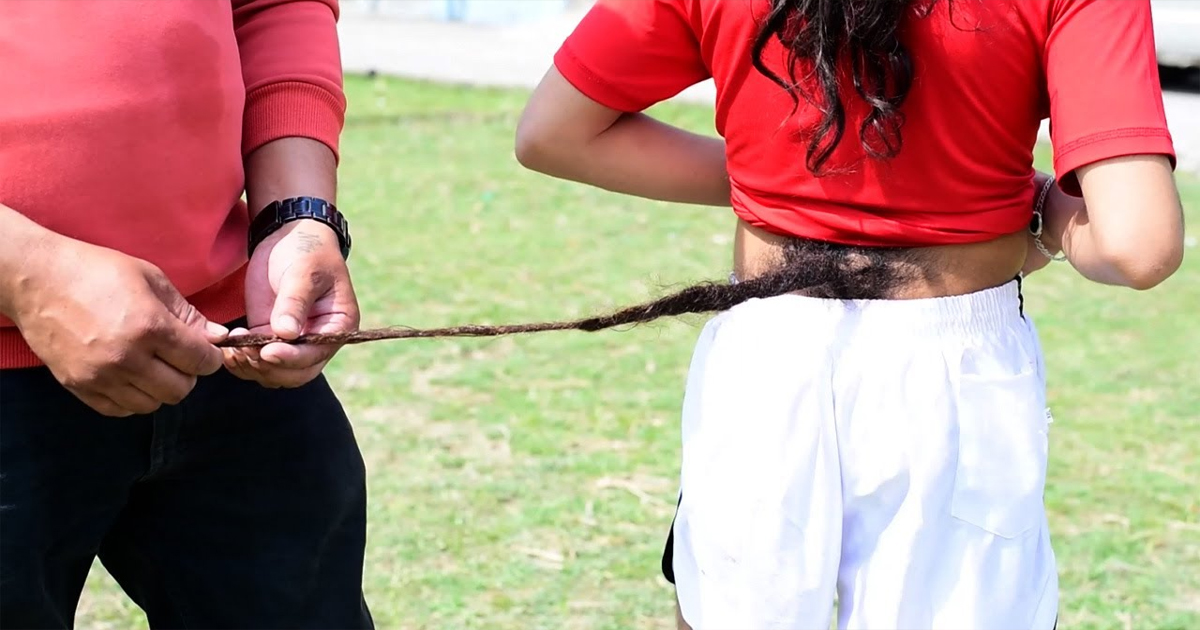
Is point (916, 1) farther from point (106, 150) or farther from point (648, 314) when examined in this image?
point (106, 150)

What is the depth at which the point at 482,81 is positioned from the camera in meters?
11.8

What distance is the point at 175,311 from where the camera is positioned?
1.62 meters

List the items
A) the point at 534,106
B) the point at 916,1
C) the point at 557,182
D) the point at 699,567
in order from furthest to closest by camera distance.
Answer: the point at 557,182, the point at 534,106, the point at 699,567, the point at 916,1

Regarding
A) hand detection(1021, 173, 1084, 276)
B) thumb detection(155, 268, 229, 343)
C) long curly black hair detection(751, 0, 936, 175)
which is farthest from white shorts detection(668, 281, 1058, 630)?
thumb detection(155, 268, 229, 343)

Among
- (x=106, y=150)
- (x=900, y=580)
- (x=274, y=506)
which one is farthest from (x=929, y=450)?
(x=106, y=150)

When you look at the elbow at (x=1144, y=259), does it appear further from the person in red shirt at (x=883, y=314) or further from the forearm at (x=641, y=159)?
the forearm at (x=641, y=159)

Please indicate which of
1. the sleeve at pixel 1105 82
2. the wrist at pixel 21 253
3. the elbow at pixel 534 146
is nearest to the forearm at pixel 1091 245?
the sleeve at pixel 1105 82

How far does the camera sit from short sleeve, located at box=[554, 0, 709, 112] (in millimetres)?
1906

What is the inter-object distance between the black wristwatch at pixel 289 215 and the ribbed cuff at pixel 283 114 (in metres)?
0.11

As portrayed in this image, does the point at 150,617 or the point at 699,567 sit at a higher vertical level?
the point at 699,567

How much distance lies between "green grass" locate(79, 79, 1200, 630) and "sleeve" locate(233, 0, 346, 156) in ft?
1.96

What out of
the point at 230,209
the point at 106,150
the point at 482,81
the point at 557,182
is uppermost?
the point at 106,150

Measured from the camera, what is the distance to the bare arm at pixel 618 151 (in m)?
2.07

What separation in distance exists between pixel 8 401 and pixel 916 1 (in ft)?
4.26
